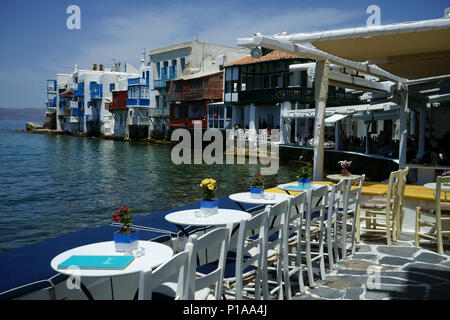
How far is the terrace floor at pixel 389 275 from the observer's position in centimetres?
428

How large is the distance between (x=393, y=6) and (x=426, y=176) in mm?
4579

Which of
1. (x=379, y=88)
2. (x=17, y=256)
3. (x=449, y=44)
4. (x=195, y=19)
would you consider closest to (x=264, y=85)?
(x=195, y=19)

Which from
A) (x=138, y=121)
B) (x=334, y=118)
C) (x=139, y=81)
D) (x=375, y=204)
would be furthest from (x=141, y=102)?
(x=375, y=204)

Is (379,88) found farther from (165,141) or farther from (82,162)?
(165,141)

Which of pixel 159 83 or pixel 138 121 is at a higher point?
pixel 159 83

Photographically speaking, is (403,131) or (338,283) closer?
(338,283)

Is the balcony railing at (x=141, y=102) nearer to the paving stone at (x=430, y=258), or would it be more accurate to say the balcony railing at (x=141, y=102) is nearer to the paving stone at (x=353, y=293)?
the paving stone at (x=430, y=258)

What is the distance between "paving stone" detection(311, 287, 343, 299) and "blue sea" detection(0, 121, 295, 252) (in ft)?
31.8

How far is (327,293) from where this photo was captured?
4.36 metres

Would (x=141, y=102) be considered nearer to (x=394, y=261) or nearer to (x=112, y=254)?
(x=394, y=261)

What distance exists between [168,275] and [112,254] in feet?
3.76

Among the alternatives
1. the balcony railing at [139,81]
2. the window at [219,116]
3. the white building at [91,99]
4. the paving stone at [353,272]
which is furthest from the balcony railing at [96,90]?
the paving stone at [353,272]

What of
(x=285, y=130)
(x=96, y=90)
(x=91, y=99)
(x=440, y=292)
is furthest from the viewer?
(x=91, y=99)

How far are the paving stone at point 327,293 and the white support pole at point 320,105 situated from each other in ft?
16.2
